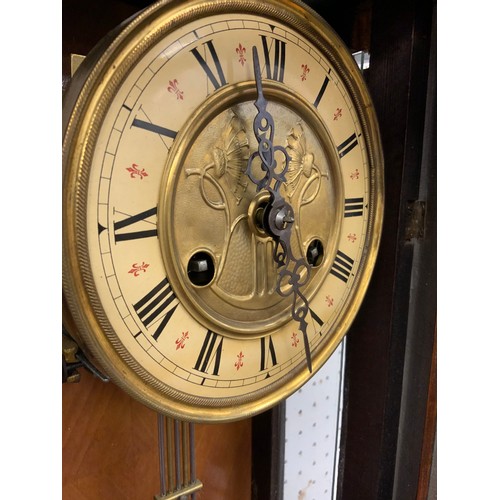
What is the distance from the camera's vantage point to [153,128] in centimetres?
49

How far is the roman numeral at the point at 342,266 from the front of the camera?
70 centimetres

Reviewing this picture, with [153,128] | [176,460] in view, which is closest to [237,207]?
[153,128]

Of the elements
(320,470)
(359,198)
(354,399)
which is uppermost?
(359,198)

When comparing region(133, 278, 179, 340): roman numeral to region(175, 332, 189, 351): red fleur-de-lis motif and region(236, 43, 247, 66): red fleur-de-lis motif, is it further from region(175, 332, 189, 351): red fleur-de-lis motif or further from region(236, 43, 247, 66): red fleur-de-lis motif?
region(236, 43, 247, 66): red fleur-de-lis motif

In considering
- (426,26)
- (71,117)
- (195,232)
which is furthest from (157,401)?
(426,26)

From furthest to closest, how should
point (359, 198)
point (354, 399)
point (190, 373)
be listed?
point (354, 399)
point (359, 198)
point (190, 373)

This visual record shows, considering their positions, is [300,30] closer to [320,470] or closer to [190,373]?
[190,373]

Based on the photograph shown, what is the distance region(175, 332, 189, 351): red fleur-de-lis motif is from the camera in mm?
540

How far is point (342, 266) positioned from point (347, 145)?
173 millimetres

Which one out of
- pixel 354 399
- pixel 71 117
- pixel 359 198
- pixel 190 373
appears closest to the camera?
pixel 71 117

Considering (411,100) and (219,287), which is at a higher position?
(411,100)

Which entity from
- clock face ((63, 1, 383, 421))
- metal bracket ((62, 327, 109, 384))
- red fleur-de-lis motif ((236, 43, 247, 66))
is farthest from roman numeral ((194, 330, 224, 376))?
red fleur-de-lis motif ((236, 43, 247, 66))

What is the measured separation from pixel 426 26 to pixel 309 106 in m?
0.27

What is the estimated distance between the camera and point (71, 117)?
1.47 ft
